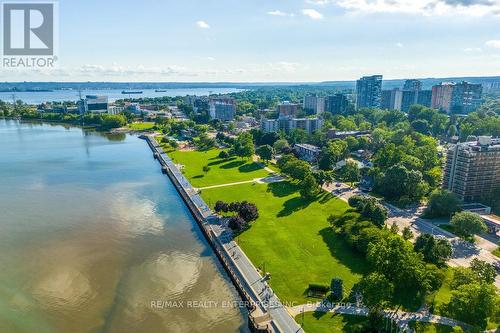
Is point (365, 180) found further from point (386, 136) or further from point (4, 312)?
point (4, 312)

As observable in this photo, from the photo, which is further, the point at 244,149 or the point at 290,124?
the point at 290,124

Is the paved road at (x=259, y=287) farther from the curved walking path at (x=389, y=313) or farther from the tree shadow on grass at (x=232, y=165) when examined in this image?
the tree shadow on grass at (x=232, y=165)

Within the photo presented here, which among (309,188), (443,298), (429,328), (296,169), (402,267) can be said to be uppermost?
(296,169)

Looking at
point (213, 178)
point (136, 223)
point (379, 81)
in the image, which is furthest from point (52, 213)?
point (379, 81)

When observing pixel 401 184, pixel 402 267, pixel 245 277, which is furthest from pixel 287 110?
pixel 402 267

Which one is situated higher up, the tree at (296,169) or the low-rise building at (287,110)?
the low-rise building at (287,110)

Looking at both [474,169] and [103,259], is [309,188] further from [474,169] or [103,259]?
[103,259]

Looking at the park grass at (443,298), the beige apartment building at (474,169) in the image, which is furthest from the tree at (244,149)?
the park grass at (443,298)
